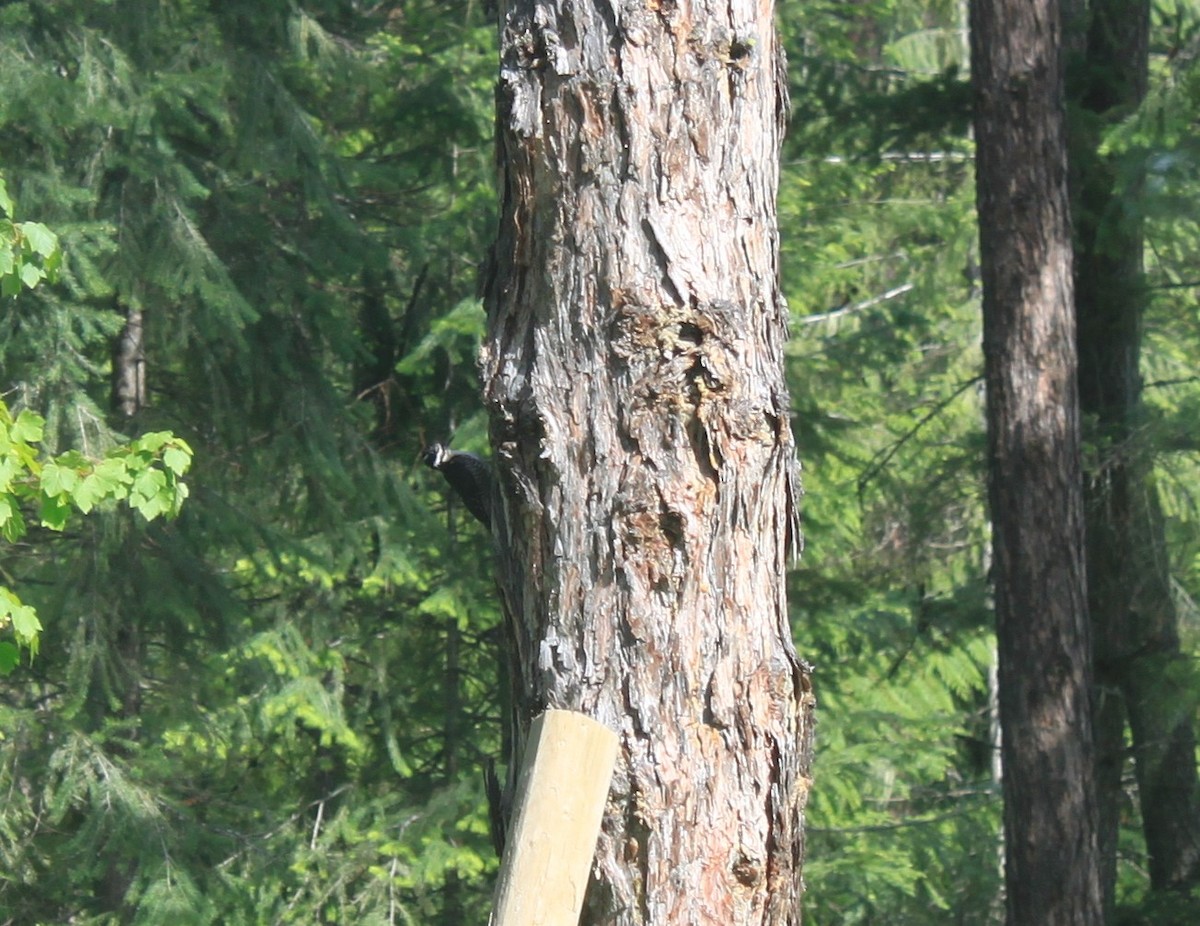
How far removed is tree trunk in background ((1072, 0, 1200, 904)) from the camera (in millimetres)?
8102

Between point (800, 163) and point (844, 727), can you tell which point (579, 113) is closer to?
point (844, 727)

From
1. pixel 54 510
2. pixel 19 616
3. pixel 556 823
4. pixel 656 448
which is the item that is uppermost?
pixel 54 510

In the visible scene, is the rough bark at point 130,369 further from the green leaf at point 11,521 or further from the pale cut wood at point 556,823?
the pale cut wood at point 556,823

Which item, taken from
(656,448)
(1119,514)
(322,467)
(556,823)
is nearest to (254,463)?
(322,467)

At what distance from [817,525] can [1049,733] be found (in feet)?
9.31

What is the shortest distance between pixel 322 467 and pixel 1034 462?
159 inches

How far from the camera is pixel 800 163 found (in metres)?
11.3

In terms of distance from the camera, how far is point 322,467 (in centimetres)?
863

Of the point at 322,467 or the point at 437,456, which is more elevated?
the point at 322,467

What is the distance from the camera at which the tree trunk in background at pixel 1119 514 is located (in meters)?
8.10

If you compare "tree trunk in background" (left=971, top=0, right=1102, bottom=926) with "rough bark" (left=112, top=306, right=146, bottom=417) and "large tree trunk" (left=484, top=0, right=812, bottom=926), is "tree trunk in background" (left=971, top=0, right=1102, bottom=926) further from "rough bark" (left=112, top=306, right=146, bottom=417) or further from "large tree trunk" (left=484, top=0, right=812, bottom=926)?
"rough bark" (left=112, top=306, right=146, bottom=417)

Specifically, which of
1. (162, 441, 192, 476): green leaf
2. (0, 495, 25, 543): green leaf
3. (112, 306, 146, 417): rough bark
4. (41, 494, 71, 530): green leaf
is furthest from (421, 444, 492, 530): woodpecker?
(112, 306, 146, 417): rough bark

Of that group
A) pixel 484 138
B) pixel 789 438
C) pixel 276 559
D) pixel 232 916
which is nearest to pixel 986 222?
pixel 484 138

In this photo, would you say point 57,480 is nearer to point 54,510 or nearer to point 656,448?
point 54,510
